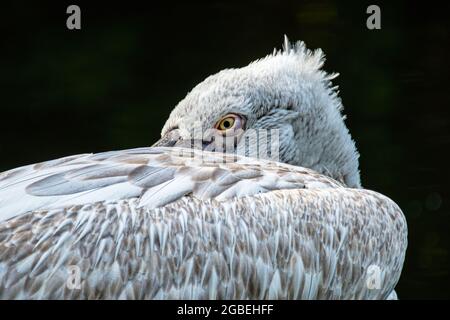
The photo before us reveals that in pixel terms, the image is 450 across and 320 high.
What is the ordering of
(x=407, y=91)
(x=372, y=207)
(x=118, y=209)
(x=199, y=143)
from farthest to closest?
(x=407, y=91)
(x=199, y=143)
(x=372, y=207)
(x=118, y=209)

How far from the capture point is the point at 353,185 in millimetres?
3596

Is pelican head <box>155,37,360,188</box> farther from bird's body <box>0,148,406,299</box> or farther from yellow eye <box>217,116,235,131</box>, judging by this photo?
bird's body <box>0,148,406,299</box>

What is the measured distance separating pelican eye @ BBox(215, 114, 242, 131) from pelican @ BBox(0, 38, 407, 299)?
0.40m

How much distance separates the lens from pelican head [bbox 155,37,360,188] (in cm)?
342

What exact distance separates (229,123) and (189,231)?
3.00ft

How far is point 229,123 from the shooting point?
3.43 metres

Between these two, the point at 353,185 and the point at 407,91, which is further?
the point at 407,91

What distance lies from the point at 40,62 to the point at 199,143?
2569 millimetres

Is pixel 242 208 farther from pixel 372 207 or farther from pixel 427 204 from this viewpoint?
pixel 427 204

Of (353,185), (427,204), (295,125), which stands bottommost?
(427,204)

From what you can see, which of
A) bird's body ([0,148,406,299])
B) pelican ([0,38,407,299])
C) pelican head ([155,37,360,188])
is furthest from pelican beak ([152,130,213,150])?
bird's body ([0,148,406,299])

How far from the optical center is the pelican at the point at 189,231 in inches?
98.6

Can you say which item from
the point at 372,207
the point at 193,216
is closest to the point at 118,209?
the point at 193,216

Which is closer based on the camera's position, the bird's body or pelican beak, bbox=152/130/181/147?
the bird's body
